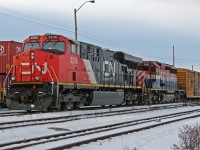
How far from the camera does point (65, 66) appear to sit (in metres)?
18.8

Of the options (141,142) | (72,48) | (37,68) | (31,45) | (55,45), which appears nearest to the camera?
(141,142)

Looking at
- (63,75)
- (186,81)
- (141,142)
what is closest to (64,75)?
(63,75)

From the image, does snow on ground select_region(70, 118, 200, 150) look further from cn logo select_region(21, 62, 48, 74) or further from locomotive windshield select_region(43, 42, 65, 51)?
locomotive windshield select_region(43, 42, 65, 51)

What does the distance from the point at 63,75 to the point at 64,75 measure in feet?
0.33

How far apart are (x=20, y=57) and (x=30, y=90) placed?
199 cm

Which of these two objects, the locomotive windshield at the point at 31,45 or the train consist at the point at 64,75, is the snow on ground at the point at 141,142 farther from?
the locomotive windshield at the point at 31,45

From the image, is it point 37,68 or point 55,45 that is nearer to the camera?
point 37,68

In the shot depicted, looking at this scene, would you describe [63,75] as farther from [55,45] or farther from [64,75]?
[55,45]

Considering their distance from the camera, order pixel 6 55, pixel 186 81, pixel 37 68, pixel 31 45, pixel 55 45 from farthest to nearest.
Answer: pixel 186 81 < pixel 6 55 < pixel 31 45 < pixel 55 45 < pixel 37 68

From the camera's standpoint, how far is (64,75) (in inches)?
736

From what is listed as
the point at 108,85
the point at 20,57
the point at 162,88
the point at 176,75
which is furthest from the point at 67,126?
the point at 176,75

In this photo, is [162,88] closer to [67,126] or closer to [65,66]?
[65,66]

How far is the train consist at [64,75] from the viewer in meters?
17.8

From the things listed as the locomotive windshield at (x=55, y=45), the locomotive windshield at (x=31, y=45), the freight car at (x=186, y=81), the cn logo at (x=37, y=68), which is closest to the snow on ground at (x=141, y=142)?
the cn logo at (x=37, y=68)
